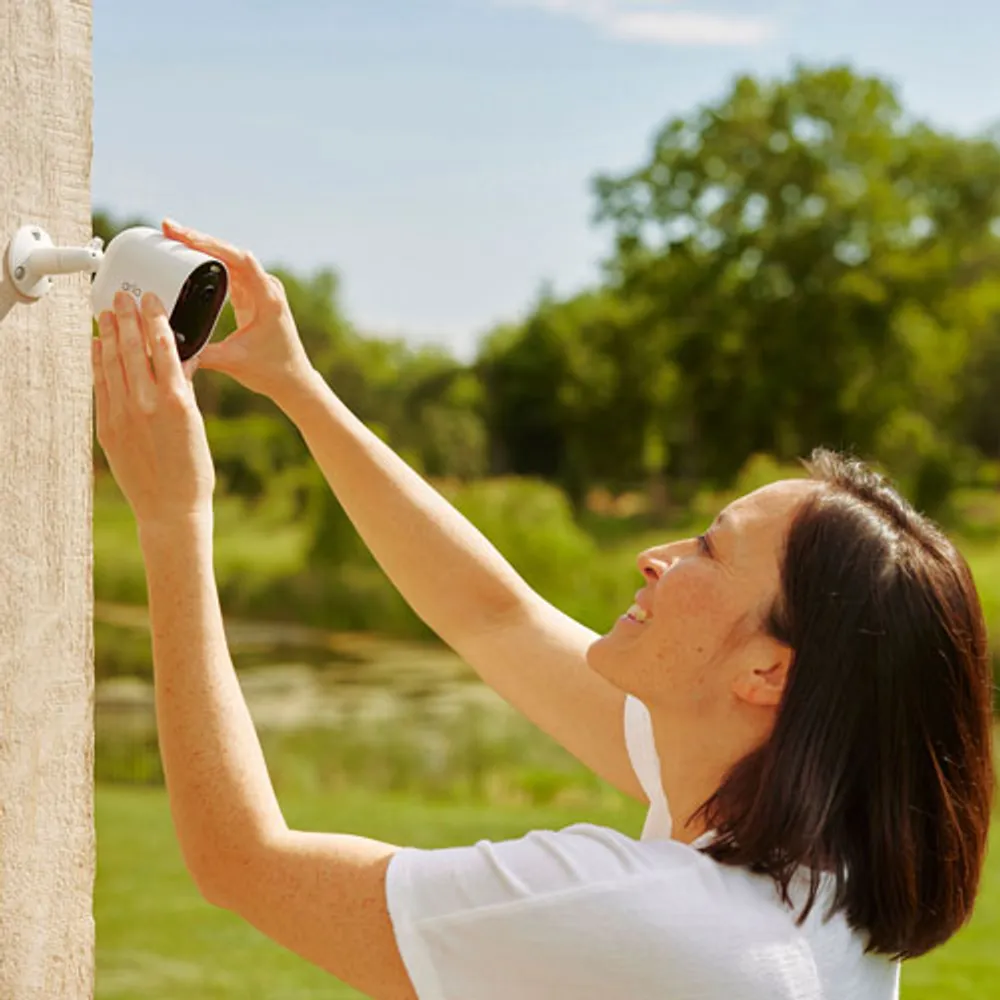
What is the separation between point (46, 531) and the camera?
40.8 inches

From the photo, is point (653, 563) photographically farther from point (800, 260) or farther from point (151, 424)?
point (800, 260)

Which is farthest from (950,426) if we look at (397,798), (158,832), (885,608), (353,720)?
(885,608)

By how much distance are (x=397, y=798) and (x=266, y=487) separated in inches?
226

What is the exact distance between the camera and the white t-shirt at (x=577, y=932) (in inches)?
38.7

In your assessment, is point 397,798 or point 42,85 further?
point 397,798

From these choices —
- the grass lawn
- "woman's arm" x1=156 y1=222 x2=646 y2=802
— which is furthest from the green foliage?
"woman's arm" x1=156 y1=222 x2=646 y2=802

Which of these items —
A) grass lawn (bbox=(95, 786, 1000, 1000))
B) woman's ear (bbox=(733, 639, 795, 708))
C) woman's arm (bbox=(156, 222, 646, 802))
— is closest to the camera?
woman's ear (bbox=(733, 639, 795, 708))

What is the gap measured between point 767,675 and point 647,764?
0.28 meters

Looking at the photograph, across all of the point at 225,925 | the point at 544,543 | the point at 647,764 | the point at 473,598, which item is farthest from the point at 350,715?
the point at 647,764

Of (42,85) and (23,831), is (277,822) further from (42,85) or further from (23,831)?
(42,85)

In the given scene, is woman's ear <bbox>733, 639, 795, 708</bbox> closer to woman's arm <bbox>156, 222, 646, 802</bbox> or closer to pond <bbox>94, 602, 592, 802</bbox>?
woman's arm <bbox>156, 222, 646, 802</bbox>

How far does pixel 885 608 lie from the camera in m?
1.06

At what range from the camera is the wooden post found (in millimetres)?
1007

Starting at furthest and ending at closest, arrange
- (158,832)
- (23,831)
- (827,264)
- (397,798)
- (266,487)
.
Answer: (827,264)
(266,487)
(397,798)
(158,832)
(23,831)
